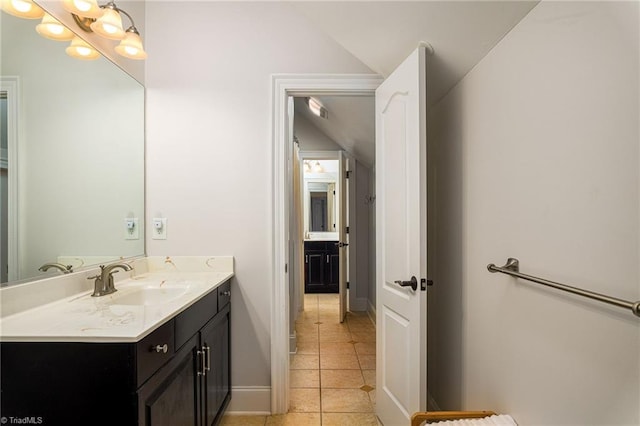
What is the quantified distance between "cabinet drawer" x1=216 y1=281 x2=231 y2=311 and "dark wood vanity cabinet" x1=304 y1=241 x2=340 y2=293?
2.97 meters

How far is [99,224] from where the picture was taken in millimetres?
1612

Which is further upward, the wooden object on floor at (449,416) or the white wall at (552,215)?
the white wall at (552,215)

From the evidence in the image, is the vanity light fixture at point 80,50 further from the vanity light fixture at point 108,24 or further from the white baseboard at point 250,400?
the white baseboard at point 250,400

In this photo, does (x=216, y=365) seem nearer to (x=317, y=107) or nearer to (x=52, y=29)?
(x=52, y=29)

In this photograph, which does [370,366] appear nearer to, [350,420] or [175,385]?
[350,420]

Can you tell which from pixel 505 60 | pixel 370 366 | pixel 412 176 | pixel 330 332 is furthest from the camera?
pixel 330 332

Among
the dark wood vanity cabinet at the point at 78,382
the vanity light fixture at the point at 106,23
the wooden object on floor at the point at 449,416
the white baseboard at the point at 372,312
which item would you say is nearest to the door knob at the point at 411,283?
the wooden object on floor at the point at 449,416

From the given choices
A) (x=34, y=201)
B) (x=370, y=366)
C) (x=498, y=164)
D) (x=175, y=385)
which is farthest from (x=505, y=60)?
(x=370, y=366)

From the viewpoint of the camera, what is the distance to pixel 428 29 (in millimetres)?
1340

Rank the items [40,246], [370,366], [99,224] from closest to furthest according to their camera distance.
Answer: [40,246]
[99,224]
[370,366]

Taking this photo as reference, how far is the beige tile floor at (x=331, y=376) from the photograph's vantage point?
1859mm

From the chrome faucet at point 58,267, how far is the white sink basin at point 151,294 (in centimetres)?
23

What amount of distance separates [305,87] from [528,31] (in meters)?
1.20

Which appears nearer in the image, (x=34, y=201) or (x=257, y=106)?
(x=34, y=201)
